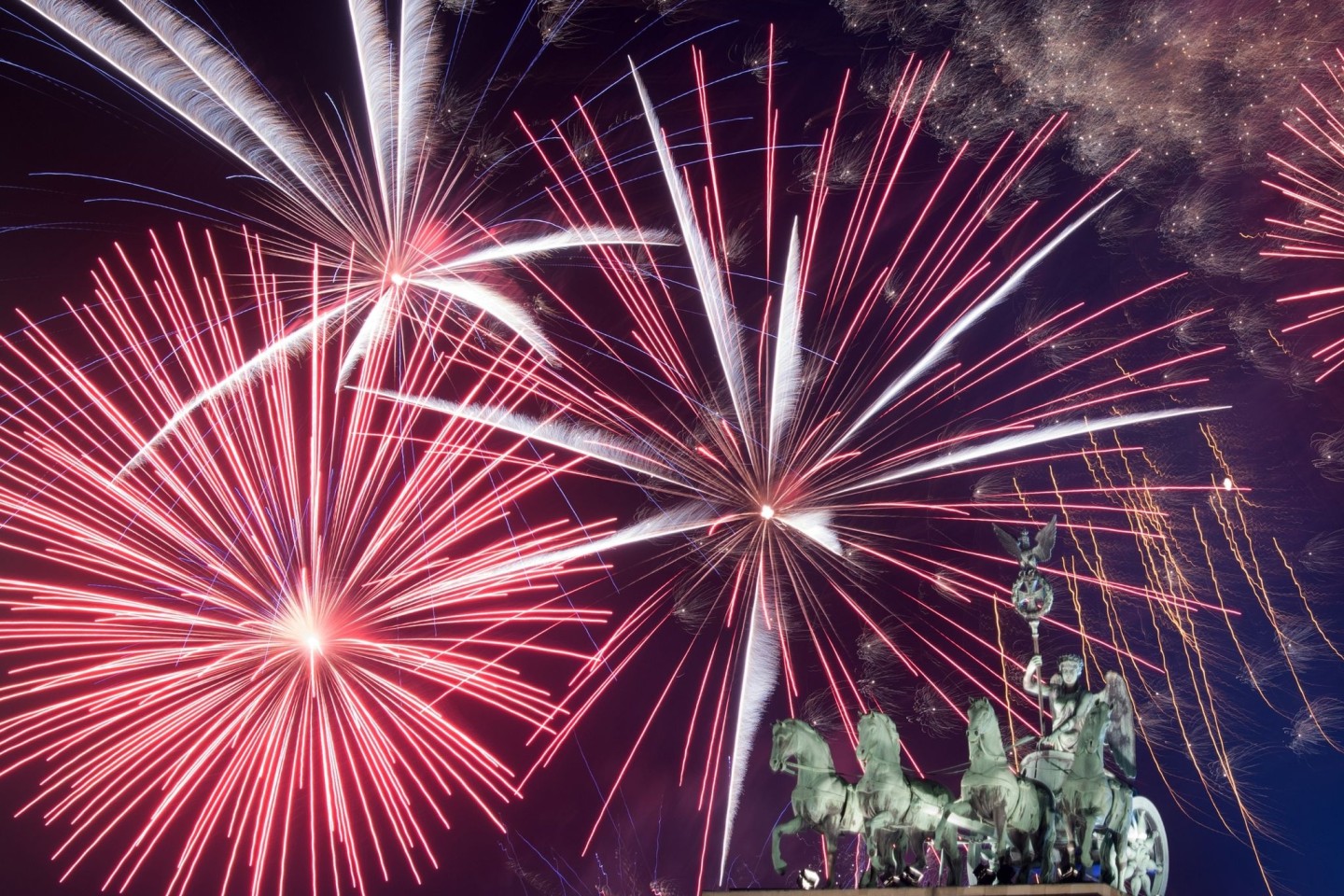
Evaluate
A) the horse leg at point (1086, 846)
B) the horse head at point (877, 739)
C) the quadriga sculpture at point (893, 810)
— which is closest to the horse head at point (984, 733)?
the quadriga sculpture at point (893, 810)

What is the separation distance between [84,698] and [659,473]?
36.7ft

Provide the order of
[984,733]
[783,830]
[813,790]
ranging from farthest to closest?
[783,830]
[813,790]
[984,733]

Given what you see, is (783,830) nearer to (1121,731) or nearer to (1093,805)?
(1093,805)

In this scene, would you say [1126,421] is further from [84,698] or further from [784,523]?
[84,698]

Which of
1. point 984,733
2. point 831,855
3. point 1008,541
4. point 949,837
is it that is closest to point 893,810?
point 949,837

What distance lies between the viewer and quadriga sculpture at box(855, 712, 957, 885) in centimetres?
2067

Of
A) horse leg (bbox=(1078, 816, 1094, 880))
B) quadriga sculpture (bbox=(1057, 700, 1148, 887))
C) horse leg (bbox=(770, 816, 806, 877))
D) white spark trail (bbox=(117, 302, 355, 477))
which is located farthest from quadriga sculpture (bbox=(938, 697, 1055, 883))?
white spark trail (bbox=(117, 302, 355, 477))

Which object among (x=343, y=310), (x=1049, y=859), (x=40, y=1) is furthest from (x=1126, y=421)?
(x=40, y=1)

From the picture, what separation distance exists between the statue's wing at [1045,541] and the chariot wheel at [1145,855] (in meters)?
4.51

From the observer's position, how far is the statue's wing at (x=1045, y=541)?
74.9ft

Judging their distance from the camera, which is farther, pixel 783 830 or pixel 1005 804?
pixel 783 830

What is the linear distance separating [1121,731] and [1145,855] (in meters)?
2.27

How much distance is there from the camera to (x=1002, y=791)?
20094mm

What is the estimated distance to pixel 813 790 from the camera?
21.1 m
